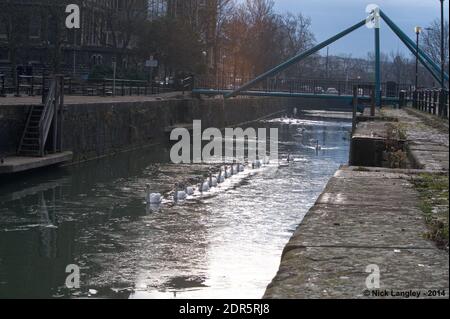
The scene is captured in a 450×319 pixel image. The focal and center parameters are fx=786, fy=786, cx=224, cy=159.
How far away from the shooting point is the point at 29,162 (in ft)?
72.8

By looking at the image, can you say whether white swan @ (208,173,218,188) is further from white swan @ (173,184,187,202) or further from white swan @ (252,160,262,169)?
white swan @ (252,160,262,169)

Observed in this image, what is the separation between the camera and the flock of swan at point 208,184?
1878 centimetres

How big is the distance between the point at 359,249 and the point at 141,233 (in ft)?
31.0

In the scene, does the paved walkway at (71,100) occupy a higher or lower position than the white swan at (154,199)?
higher

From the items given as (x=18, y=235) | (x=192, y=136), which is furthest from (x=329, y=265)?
(x=192, y=136)

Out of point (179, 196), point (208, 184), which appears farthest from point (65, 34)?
point (179, 196)

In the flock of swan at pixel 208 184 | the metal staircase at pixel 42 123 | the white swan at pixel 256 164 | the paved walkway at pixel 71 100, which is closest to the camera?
the flock of swan at pixel 208 184

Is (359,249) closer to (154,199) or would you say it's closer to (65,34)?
(154,199)

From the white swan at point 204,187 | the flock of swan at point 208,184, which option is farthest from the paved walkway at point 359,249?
the white swan at point 204,187

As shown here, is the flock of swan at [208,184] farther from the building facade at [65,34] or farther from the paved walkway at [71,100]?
the building facade at [65,34]

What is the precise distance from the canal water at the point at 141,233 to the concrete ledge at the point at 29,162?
1.36ft
